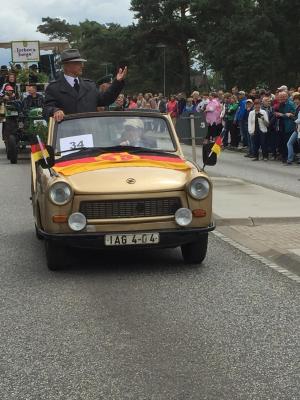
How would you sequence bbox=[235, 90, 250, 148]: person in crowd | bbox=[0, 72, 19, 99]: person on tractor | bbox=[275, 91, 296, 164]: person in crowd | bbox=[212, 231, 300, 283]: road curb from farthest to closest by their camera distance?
bbox=[0, 72, 19, 99]: person on tractor
bbox=[235, 90, 250, 148]: person in crowd
bbox=[275, 91, 296, 164]: person in crowd
bbox=[212, 231, 300, 283]: road curb

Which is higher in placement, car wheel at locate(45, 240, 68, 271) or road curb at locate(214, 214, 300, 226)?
car wheel at locate(45, 240, 68, 271)

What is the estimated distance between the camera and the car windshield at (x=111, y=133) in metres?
7.62

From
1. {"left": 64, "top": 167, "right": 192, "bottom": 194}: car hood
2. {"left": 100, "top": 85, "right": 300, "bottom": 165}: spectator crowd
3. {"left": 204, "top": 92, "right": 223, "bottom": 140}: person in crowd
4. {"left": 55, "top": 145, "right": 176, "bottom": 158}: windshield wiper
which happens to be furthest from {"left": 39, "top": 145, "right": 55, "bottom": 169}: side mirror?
{"left": 204, "top": 92, "right": 223, "bottom": 140}: person in crowd

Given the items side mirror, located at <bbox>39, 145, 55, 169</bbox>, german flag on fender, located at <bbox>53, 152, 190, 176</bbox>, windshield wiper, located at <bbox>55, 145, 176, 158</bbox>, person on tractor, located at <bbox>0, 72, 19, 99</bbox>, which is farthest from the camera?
person on tractor, located at <bbox>0, 72, 19, 99</bbox>

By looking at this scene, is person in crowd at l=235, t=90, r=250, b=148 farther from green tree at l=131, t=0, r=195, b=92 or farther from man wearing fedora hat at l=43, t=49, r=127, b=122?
green tree at l=131, t=0, r=195, b=92

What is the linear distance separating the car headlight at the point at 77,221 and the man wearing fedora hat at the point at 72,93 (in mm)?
2237

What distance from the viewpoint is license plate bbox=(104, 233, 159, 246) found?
21.5 ft

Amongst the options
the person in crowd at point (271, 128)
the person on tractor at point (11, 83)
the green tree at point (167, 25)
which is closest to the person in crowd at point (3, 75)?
the person on tractor at point (11, 83)

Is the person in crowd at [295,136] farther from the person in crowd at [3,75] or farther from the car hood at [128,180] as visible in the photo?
the car hood at [128,180]

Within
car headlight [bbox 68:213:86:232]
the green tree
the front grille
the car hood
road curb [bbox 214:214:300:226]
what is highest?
the green tree

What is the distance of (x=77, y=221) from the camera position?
652 cm

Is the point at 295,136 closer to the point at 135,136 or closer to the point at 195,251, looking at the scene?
the point at 135,136

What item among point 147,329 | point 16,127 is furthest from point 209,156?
point 16,127

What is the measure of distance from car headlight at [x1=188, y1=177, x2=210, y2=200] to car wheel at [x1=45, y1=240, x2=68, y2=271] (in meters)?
1.36
